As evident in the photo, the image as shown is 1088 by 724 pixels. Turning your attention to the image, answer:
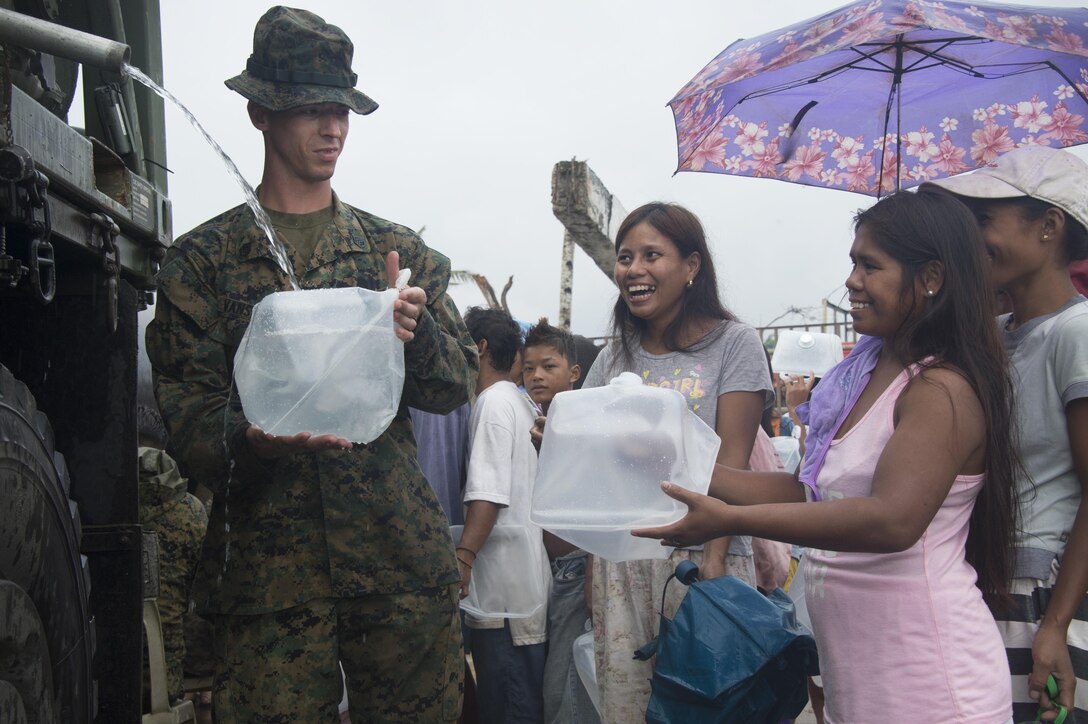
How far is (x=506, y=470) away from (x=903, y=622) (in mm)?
2180

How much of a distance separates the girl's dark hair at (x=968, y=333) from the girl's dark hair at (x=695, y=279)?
938 millimetres

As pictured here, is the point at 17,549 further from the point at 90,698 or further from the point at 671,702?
the point at 671,702

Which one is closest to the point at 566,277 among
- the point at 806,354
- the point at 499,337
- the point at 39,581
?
the point at 806,354

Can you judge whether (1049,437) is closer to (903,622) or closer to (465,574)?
(903,622)

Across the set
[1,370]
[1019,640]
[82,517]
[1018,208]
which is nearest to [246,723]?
[82,517]

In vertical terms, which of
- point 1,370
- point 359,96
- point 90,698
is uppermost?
point 359,96

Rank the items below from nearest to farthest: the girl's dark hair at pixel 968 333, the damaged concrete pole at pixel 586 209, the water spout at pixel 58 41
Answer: the water spout at pixel 58 41 → the girl's dark hair at pixel 968 333 → the damaged concrete pole at pixel 586 209

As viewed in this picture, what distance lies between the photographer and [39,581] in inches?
80.4

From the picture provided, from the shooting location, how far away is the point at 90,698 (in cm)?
232

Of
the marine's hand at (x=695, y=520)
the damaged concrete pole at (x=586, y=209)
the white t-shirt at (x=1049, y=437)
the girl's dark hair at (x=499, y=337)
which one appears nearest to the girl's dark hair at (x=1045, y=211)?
the white t-shirt at (x=1049, y=437)

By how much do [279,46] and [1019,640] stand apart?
2368 mm

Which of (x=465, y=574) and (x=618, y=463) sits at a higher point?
(x=618, y=463)

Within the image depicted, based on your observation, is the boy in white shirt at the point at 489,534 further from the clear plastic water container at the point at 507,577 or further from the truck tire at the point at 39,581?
the truck tire at the point at 39,581

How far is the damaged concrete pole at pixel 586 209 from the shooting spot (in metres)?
6.93
